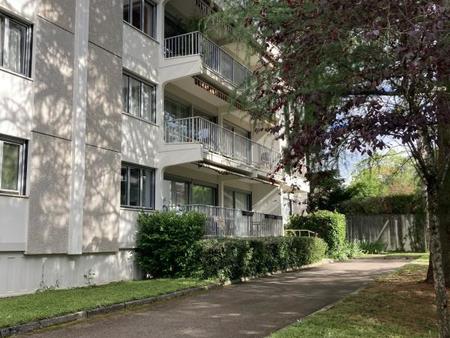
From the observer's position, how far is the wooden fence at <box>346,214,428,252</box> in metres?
33.3

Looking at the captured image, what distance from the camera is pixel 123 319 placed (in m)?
10.8

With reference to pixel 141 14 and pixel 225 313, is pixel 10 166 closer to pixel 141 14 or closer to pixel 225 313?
pixel 225 313

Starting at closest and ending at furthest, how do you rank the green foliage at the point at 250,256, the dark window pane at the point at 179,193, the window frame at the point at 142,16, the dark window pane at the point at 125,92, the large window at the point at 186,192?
the green foliage at the point at 250,256 < the dark window pane at the point at 125,92 < the window frame at the point at 142,16 < the large window at the point at 186,192 < the dark window pane at the point at 179,193

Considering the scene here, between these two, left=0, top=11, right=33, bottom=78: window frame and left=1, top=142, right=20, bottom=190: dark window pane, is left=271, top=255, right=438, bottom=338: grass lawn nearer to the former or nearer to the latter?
left=1, top=142, right=20, bottom=190: dark window pane

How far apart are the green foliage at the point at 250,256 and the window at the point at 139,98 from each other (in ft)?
16.1

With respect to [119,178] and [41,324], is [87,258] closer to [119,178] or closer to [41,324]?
[119,178]

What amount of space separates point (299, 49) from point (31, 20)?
28.5ft

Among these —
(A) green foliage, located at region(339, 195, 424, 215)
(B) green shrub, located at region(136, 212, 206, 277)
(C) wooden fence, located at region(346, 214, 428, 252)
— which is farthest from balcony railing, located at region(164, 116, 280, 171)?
(C) wooden fence, located at region(346, 214, 428, 252)

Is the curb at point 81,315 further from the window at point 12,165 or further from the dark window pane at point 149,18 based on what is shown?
the dark window pane at point 149,18

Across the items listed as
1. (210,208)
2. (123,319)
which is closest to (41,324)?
(123,319)

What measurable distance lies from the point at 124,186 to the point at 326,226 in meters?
14.5

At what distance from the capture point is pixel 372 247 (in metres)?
33.8

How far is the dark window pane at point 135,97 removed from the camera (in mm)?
18203

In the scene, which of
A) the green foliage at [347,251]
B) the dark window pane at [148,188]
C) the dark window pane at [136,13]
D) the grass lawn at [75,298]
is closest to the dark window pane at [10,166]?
the grass lawn at [75,298]
